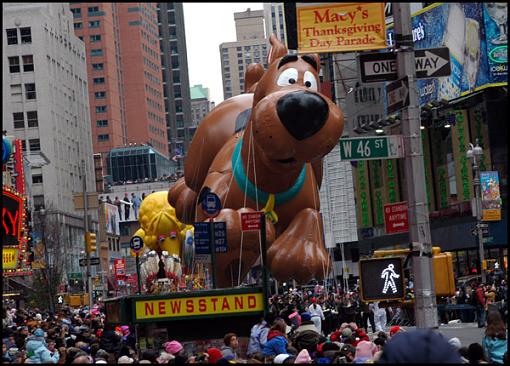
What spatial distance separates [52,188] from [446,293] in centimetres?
9129

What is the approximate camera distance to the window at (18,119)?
104m

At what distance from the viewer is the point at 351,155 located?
12805mm

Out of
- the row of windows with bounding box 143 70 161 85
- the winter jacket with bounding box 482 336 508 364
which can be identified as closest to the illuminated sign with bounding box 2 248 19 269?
the winter jacket with bounding box 482 336 508 364

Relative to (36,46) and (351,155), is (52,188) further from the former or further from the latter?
(351,155)

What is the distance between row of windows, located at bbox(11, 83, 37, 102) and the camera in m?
104

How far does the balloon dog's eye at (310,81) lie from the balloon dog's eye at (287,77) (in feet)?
0.63

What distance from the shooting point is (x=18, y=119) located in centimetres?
10419

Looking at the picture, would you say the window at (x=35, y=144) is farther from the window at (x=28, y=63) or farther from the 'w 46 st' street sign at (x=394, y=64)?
the 'w 46 st' street sign at (x=394, y=64)

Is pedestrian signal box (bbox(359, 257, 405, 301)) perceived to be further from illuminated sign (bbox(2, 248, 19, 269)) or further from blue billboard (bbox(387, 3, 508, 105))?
blue billboard (bbox(387, 3, 508, 105))

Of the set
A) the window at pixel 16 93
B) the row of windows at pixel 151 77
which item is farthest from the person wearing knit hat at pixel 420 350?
the row of windows at pixel 151 77

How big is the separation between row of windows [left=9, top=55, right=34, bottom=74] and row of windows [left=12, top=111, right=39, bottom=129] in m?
3.77

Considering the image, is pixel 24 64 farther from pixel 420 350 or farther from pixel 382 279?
pixel 420 350

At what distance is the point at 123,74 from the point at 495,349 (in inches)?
6748

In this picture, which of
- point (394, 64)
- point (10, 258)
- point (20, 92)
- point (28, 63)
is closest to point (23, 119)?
point (20, 92)
